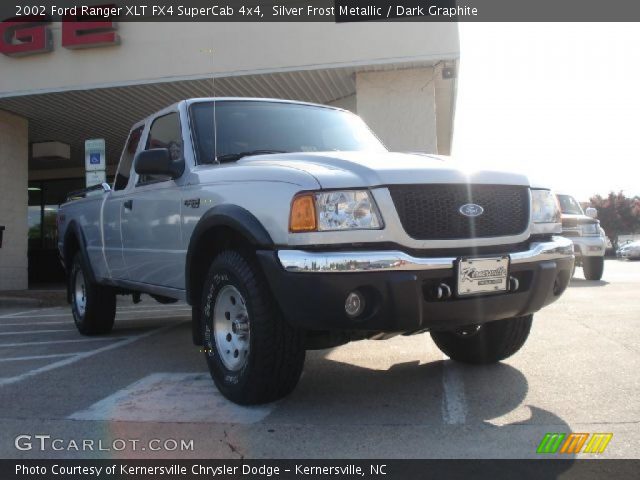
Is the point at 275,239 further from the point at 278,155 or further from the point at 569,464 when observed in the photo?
the point at 569,464

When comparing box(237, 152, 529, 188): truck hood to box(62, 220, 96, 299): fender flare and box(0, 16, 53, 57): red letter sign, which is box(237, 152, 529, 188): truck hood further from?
box(0, 16, 53, 57): red letter sign

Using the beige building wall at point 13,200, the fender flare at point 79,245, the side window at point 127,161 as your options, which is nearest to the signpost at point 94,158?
the fender flare at point 79,245

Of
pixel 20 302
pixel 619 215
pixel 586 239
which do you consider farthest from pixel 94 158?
pixel 619 215

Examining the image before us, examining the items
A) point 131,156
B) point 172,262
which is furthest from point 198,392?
point 131,156

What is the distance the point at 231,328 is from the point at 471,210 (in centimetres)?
157

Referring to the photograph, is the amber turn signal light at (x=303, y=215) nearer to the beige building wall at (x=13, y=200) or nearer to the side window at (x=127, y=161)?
the side window at (x=127, y=161)

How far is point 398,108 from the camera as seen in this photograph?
1138 centimetres

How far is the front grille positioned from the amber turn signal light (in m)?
0.43

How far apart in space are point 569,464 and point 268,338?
1556 millimetres

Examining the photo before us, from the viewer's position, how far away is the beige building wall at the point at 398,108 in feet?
37.1

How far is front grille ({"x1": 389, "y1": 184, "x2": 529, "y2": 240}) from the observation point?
127 inches

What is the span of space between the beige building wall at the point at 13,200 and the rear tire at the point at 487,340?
1234cm

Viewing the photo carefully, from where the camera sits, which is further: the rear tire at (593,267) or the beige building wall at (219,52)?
the rear tire at (593,267)

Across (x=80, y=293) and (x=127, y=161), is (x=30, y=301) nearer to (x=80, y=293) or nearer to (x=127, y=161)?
(x=80, y=293)
